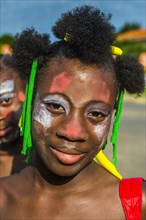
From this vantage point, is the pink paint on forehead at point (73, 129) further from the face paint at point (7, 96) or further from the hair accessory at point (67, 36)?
the face paint at point (7, 96)

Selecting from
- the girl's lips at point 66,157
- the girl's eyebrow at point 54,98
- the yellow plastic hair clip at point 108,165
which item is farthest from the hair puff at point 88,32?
the yellow plastic hair clip at point 108,165

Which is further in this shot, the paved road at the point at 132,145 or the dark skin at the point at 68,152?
the paved road at the point at 132,145

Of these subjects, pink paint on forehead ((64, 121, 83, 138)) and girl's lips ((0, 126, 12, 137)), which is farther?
girl's lips ((0, 126, 12, 137))

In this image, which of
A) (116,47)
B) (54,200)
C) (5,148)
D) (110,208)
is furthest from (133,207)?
(5,148)

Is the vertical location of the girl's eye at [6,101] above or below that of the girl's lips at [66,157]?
above

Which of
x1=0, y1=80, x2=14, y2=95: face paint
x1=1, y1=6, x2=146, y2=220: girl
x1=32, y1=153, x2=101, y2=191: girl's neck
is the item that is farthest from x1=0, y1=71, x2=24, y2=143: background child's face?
x1=32, y1=153, x2=101, y2=191: girl's neck

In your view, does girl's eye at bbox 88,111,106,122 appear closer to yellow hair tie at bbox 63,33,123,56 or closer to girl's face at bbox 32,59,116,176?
girl's face at bbox 32,59,116,176

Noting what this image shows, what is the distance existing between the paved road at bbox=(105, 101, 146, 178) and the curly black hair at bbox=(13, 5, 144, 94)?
4000 millimetres

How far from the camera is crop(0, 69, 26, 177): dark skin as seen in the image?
12.2ft

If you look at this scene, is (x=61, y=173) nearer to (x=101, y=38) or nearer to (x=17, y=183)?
(x=17, y=183)

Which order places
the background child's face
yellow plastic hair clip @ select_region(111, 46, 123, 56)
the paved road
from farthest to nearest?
the paved road, the background child's face, yellow plastic hair clip @ select_region(111, 46, 123, 56)

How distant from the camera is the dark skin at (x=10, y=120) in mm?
3727

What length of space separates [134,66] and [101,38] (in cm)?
33

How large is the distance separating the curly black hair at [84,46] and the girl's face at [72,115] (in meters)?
0.08
